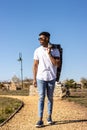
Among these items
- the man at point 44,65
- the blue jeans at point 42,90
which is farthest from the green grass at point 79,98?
the man at point 44,65

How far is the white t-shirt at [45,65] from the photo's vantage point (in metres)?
10.2

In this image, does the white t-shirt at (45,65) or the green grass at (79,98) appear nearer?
the white t-shirt at (45,65)

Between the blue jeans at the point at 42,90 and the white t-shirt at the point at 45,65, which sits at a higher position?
the white t-shirt at the point at 45,65

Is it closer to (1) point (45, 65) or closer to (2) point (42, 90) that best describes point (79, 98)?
(2) point (42, 90)

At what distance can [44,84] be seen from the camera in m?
10.3

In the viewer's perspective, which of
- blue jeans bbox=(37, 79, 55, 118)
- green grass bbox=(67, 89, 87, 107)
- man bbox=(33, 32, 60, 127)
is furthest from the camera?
green grass bbox=(67, 89, 87, 107)

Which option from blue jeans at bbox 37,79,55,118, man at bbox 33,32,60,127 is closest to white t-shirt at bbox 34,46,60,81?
man at bbox 33,32,60,127

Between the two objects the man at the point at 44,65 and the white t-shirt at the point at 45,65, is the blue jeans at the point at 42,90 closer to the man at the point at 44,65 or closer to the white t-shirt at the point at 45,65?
the man at the point at 44,65

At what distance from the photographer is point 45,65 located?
1022 cm

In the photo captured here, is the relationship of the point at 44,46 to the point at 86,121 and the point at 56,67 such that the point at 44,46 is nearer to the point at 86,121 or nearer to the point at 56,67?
the point at 56,67

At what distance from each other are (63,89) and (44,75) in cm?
1357

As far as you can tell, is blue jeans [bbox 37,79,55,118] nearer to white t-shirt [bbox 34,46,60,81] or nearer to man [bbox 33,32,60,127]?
man [bbox 33,32,60,127]

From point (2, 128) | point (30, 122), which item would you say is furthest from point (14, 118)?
point (2, 128)

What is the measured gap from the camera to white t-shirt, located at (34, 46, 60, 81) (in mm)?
10195
